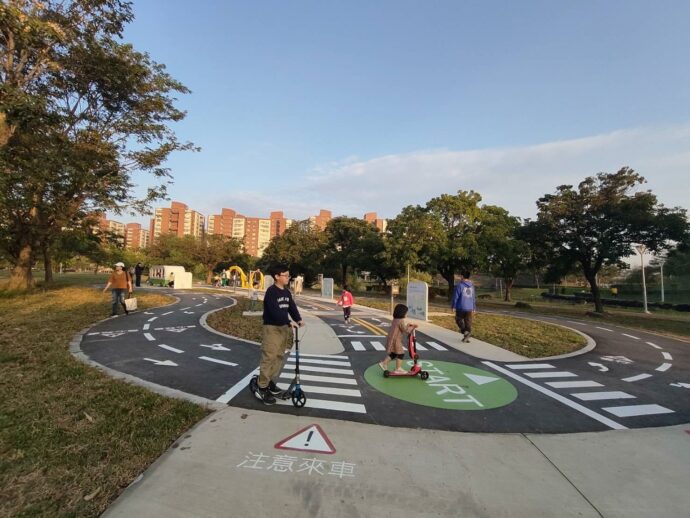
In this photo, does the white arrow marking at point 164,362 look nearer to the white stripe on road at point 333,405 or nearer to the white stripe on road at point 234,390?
the white stripe on road at point 234,390

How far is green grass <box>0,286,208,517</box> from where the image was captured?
2.64 m

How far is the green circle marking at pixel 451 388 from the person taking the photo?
496cm

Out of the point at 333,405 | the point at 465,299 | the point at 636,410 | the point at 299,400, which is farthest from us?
the point at 465,299

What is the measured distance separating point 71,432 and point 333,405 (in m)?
2.92

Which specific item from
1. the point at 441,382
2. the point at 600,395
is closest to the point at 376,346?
the point at 441,382

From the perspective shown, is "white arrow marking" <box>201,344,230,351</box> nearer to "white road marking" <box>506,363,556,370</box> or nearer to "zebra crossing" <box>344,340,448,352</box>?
"zebra crossing" <box>344,340,448,352</box>

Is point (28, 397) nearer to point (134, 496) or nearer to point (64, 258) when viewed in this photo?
point (134, 496)

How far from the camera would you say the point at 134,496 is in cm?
261

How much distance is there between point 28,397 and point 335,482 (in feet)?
14.5

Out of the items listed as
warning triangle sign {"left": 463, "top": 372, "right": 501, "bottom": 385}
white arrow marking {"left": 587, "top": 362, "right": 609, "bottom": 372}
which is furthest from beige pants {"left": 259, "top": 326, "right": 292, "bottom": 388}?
white arrow marking {"left": 587, "top": 362, "right": 609, "bottom": 372}

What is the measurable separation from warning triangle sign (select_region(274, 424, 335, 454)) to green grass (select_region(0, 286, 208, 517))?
116 centimetres

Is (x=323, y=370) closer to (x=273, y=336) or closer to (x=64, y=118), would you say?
(x=273, y=336)

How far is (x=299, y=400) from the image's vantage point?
4.49 meters

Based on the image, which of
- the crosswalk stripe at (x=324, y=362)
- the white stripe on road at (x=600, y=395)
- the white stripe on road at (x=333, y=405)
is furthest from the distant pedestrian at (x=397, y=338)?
the white stripe on road at (x=600, y=395)
